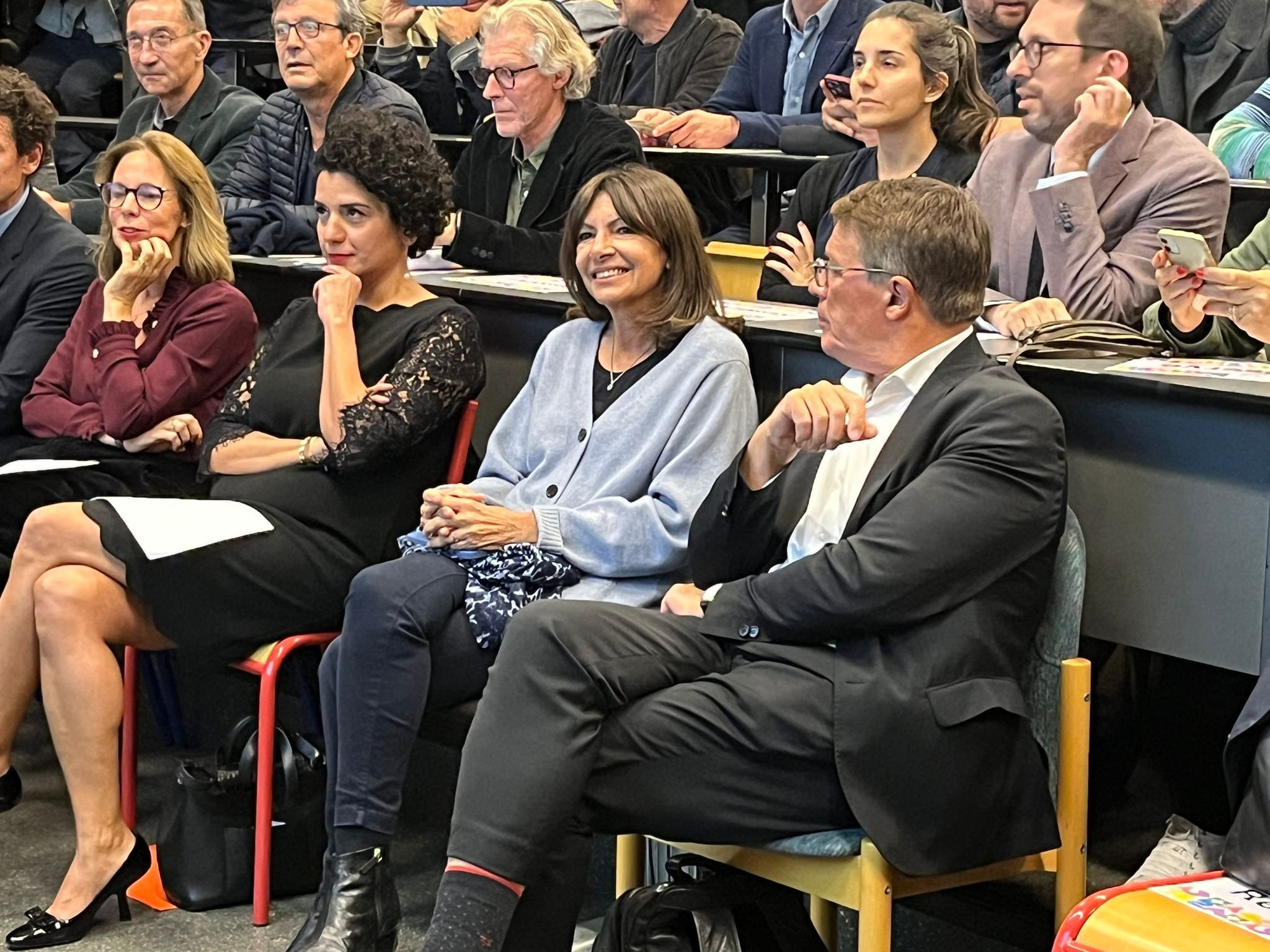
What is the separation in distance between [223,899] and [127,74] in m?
3.64

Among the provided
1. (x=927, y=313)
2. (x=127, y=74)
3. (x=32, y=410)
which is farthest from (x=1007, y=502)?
(x=127, y=74)

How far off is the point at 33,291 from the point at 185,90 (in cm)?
117

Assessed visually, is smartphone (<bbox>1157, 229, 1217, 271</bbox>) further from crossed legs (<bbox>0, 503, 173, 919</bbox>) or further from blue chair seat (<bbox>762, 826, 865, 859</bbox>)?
crossed legs (<bbox>0, 503, 173, 919</bbox>)

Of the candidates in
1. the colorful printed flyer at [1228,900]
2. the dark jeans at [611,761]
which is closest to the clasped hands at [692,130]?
the dark jeans at [611,761]

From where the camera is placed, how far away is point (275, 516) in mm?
2811

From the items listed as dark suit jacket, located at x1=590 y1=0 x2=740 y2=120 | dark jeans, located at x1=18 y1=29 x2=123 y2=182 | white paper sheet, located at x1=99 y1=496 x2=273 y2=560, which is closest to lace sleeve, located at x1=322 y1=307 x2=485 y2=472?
white paper sheet, located at x1=99 y1=496 x2=273 y2=560

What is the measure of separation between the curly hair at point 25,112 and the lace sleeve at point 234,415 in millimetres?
991

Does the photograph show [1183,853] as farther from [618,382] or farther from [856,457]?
[618,382]

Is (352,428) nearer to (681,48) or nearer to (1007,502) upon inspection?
(1007,502)

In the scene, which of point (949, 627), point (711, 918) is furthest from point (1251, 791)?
point (711, 918)

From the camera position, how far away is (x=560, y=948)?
209cm

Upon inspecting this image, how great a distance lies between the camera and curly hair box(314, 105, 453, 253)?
2926 mm

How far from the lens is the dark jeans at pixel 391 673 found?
7.87 feet

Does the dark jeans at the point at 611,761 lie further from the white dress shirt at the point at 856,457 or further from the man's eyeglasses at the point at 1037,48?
the man's eyeglasses at the point at 1037,48
